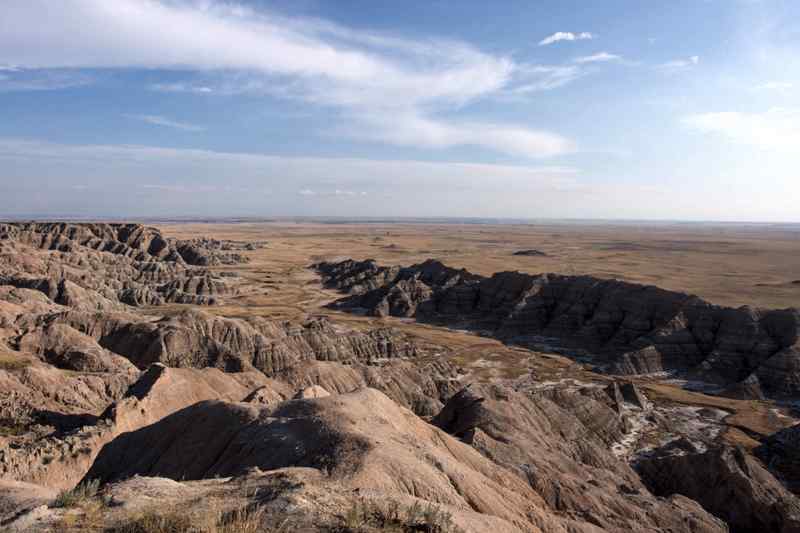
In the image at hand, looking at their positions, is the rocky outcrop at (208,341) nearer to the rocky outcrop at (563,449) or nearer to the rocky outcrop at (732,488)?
the rocky outcrop at (563,449)

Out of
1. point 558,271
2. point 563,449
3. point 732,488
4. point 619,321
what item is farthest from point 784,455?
point 558,271

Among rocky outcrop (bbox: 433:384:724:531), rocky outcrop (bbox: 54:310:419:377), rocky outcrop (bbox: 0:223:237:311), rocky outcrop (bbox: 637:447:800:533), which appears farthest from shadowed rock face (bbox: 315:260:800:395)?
rocky outcrop (bbox: 0:223:237:311)

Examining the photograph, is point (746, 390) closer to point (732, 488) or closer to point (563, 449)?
A: point (732, 488)

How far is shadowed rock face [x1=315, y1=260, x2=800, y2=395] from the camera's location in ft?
161

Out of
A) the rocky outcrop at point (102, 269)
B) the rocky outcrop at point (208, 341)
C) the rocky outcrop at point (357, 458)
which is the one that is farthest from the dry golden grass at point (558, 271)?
the rocky outcrop at point (357, 458)

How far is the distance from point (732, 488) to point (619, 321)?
3829cm

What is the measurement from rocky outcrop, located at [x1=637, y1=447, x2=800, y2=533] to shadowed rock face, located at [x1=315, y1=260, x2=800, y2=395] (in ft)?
75.7

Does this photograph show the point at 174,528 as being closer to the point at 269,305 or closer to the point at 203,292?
the point at 269,305

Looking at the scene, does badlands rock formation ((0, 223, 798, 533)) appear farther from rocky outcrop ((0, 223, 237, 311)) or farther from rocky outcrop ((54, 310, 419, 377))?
rocky outcrop ((0, 223, 237, 311))

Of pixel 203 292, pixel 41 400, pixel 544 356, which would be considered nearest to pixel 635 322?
pixel 544 356

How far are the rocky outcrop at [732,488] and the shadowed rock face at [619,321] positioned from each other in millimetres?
23086

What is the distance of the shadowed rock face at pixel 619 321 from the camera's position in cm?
4909

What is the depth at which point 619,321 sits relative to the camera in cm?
6144

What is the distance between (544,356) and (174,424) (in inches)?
1719
